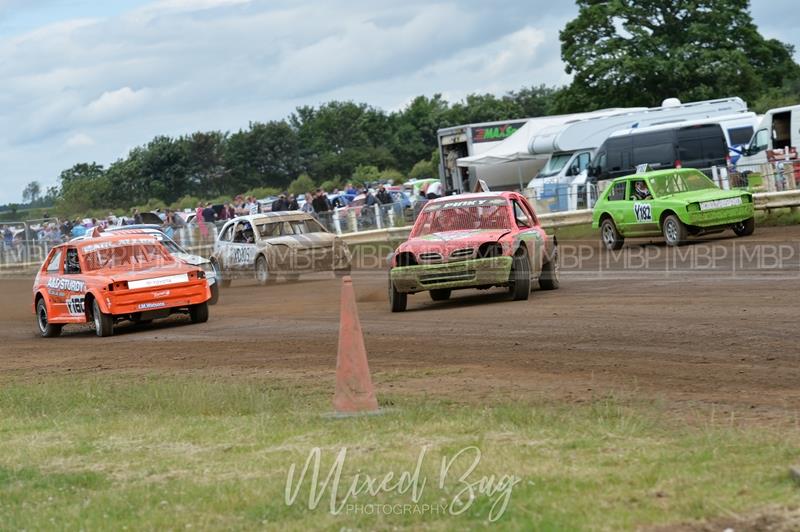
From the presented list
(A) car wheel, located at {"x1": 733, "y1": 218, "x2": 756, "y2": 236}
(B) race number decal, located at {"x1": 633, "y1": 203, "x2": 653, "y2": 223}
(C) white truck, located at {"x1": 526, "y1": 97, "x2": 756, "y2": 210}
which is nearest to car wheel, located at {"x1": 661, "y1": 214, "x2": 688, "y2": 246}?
(B) race number decal, located at {"x1": 633, "y1": 203, "x2": 653, "y2": 223}

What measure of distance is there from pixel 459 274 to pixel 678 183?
9.97 m

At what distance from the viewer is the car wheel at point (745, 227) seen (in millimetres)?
25156

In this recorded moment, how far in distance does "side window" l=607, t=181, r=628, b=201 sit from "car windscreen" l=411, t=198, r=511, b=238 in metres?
8.65

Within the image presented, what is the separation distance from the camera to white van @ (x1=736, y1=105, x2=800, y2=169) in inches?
1204

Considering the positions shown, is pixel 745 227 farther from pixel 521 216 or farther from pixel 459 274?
pixel 459 274

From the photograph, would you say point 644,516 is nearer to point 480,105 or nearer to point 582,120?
point 582,120

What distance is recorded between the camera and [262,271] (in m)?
26.7

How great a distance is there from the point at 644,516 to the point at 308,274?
2210 centimetres

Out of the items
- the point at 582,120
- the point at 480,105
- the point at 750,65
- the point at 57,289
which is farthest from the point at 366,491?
the point at 480,105

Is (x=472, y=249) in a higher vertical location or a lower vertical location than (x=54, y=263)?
lower

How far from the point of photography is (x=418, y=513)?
582cm

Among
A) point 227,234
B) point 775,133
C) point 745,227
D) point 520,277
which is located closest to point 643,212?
point 745,227

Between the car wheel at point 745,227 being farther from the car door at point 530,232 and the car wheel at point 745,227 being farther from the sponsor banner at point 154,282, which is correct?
the sponsor banner at point 154,282

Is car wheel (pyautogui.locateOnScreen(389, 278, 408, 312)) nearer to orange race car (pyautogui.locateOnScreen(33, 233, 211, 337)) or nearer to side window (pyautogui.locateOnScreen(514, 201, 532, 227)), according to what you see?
side window (pyautogui.locateOnScreen(514, 201, 532, 227))
